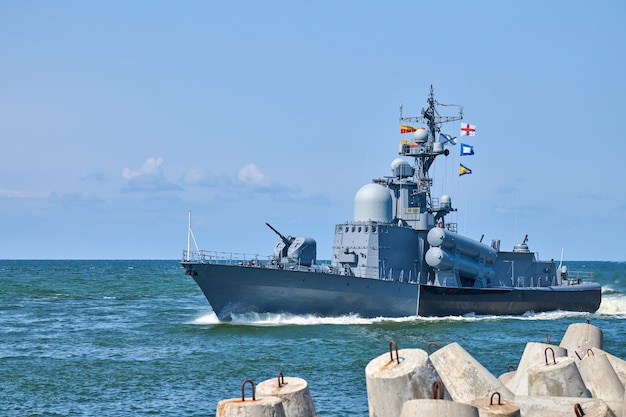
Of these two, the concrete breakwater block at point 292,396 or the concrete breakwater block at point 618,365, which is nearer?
the concrete breakwater block at point 292,396

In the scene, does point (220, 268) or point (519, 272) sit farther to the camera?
point (519, 272)

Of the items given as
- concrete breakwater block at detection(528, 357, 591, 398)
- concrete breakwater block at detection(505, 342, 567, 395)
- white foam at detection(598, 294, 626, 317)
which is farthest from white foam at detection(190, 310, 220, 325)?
concrete breakwater block at detection(528, 357, 591, 398)

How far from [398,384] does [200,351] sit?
66.0 feet

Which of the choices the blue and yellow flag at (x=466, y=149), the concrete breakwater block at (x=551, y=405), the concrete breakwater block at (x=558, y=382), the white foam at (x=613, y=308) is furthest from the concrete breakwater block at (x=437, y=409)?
the white foam at (x=613, y=308)

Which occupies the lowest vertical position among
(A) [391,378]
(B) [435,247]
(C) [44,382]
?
(C) [44,382]

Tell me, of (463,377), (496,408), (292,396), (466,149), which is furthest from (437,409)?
(466,149)

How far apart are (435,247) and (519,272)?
35.1 ft

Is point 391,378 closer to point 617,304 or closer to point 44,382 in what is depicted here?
point 44,382

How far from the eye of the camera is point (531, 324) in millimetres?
40688

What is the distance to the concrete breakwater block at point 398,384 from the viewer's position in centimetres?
1068

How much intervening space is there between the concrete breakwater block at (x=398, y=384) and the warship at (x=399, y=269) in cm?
2533

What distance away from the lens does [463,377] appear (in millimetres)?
13820

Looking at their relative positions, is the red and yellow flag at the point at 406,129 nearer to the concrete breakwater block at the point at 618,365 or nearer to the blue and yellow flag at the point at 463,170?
the blue and yellow flag at the point at 463,170

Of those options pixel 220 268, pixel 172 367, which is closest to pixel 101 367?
pixel 172 367
